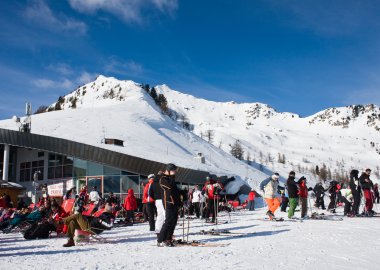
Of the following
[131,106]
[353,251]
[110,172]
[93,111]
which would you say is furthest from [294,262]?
[131,106]

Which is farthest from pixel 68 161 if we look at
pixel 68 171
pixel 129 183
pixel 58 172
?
pixel 129 183

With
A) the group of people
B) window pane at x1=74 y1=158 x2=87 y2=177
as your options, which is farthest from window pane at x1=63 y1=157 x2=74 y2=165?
the group of people

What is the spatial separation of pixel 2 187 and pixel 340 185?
19017 mm

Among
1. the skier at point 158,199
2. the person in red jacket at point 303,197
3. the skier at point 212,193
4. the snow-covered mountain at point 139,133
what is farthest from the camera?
the snow-covered mountain at point 139,133

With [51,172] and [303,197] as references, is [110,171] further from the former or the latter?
[303,197]

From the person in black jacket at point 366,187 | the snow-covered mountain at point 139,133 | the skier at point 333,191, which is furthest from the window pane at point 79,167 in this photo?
the person in black jacket at point 366,187

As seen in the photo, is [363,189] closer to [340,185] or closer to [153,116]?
[340,185]

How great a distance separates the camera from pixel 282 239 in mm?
8844

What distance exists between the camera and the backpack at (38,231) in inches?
408

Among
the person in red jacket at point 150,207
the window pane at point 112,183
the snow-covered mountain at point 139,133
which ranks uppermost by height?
the snow-covered mountain at point 139,133

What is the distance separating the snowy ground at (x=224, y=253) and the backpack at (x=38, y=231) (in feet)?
1.98

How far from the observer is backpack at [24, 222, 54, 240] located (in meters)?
10.4

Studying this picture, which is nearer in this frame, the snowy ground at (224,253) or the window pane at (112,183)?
the snowy ground at (224,253)

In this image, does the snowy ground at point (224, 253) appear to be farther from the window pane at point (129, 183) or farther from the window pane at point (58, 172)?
the window pane at point (58, 172)
